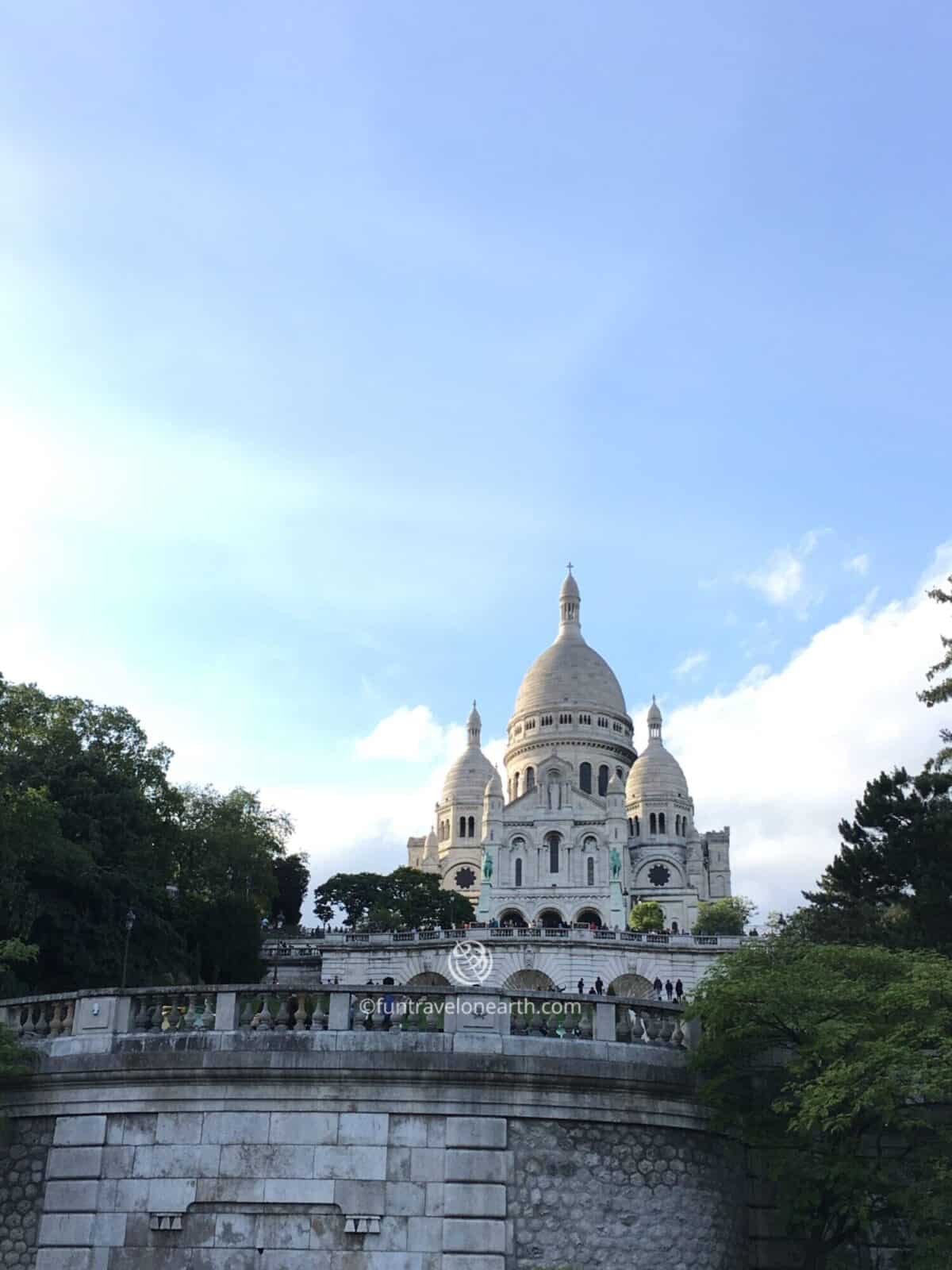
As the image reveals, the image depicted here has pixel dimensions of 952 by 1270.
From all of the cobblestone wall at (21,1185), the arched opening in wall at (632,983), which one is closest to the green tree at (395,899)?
the arched opening in wall at (632,983)

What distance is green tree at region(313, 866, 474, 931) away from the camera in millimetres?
98938

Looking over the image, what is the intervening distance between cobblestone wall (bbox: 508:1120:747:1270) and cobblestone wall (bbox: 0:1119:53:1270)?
5940mm

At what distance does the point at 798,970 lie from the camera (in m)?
19.4

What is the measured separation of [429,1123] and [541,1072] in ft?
4.79

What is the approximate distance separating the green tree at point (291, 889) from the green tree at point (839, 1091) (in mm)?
84945

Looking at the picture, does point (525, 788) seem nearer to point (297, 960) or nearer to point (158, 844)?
point (297, 960)

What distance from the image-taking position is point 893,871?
4769cm

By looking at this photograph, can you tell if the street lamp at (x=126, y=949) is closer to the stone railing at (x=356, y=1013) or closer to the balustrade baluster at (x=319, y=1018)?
the stone railing at (x=356, y=1013)

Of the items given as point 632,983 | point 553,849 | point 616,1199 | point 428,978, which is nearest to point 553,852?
point 553,849

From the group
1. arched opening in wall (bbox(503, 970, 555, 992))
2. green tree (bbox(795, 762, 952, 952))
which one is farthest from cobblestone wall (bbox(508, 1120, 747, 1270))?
arched opening in wall (bbox(503, 970, 555, 992))

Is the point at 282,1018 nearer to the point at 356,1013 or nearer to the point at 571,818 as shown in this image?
the point at 356,1013

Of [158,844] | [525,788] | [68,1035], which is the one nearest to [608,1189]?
[68,1035]

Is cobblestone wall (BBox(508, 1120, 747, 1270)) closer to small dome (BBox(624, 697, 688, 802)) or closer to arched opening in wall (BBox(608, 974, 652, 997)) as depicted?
arched opening in wall (BBox(608, 974, 652, 997))

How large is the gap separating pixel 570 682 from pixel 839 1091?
123717 millimetres
